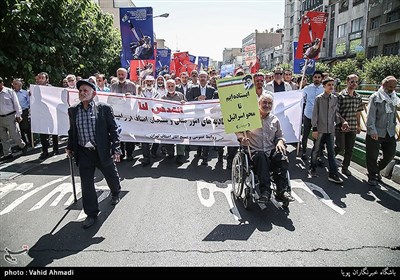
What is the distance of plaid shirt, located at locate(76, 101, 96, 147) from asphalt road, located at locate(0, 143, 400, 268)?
3.92 ft

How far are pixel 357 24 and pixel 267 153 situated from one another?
40817 mm

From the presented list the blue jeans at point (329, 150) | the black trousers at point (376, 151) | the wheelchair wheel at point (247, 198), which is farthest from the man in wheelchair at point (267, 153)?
the black trousers at point (376, 151)

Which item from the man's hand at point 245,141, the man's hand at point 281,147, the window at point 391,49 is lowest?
the man's hand at point 281,147

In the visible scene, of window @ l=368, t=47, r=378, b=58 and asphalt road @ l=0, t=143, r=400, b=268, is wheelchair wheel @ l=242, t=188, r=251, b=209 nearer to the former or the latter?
asphalt road @ l=0, t=143, r=400, b=268

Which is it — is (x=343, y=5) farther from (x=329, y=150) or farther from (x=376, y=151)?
(x=329, y=150)

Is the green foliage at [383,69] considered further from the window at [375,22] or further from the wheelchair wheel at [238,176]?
the wheelchair wheel at [238,176]

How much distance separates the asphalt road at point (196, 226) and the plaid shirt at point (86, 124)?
3.92 feet

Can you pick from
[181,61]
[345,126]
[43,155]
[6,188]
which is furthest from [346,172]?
[181,61]

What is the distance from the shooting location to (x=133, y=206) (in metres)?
4.58

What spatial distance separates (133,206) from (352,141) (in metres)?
4.53

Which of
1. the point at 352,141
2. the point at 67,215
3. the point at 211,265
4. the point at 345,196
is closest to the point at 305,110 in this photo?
the point at 352,141

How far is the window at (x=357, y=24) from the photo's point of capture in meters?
36.2

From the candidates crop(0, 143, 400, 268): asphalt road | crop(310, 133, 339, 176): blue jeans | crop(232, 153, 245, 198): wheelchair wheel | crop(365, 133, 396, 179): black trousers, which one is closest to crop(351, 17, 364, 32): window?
crop(365, 133, 396, 179): black trousers

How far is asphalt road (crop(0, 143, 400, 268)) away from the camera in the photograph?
126 inches
